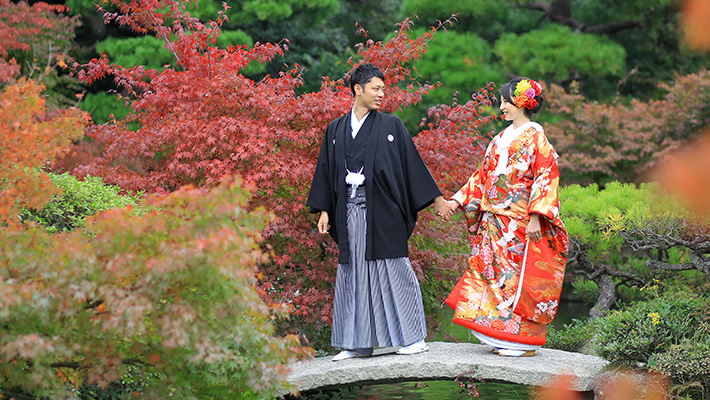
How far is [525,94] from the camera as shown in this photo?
194 inches

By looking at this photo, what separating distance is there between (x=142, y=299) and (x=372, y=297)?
221 centimetres

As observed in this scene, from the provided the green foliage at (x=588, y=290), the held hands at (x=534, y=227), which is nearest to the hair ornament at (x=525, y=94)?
the held hands at (x=534, y=227)

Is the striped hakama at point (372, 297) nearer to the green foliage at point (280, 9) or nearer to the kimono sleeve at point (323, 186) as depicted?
the kimono sleeve at point (323, 186)

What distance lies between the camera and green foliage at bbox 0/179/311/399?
2.99m

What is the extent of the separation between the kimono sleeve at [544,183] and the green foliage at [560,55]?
902cm

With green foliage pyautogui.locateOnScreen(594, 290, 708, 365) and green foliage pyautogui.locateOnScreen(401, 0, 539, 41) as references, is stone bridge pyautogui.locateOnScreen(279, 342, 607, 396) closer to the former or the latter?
green foliage pyautogui.locateOnScreen(594, 290, 708, 365)

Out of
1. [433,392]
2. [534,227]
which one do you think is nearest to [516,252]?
[534,227]

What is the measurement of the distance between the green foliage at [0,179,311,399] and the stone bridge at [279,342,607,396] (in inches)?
58.1

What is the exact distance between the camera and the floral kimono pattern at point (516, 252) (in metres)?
4.89

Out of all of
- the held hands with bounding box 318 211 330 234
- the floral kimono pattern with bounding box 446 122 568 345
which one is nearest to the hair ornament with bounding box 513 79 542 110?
the floral kimono pattern with bounding box 446 122 568 345

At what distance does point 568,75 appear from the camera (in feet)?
45.1

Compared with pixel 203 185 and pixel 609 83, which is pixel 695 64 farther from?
pixel 203 185

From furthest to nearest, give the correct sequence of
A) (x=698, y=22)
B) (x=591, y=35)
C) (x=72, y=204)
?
1. (x=591, y=35)
2. (x=72, y=204)
3. (x=698, y=22)

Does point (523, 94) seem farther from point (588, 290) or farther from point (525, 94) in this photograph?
point (588, 290)
